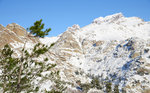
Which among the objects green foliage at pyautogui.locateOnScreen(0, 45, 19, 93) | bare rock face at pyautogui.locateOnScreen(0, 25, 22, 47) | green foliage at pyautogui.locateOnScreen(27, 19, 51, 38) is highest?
bare rock face at pyautogui.locateOnScreen(0, 25, 22, 47)

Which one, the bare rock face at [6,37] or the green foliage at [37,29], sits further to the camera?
the bare rock face at [6,37]

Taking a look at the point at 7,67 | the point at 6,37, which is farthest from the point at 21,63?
Result: the point at 6,37

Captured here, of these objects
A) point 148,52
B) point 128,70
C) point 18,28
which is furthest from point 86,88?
point 18,28

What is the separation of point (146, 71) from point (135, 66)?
504 inches

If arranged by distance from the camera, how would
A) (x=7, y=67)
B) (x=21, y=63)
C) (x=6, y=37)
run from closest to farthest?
1. (x=21, y=63)
2. (x=7, y=67)
3. (x=6, y=37)

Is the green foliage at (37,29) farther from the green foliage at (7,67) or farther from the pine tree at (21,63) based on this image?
the green foliage at (7,67)

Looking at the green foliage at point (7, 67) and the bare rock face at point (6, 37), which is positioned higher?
the bare rock face at point (6, 37)

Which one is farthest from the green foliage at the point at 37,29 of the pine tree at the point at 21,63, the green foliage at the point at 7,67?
→ the green foliage at the point at 7,67

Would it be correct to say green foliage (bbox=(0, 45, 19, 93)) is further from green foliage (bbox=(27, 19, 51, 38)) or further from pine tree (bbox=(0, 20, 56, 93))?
green foliage (bbox=(27, 19, 51, 38))

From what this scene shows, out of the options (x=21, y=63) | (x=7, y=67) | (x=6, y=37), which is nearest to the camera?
(x=21, y=63)

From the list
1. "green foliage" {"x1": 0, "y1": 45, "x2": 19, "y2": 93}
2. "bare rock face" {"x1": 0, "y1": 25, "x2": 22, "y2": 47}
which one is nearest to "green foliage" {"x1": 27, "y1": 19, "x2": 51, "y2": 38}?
"green foliage" {"x1": 0, "y1": 45, "x2": 19, "y2": 93}

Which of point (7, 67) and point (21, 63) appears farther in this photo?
point (7, 67)

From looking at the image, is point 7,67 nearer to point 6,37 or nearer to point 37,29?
point 37,29

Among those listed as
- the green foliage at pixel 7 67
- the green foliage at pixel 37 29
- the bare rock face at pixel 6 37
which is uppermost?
the bare rock face at pixel 6 37
